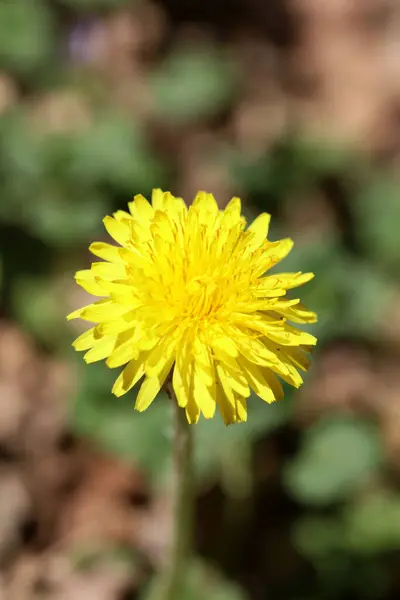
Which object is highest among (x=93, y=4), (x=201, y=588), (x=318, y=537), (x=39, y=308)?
(x=93, y=4)

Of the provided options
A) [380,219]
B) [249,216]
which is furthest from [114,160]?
[380,219]

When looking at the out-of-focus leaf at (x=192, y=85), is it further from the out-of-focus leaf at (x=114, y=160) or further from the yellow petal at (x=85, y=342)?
the yellow petal at (x=85, y=342)

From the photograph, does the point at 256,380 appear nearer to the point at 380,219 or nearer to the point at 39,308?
the point at 39,308

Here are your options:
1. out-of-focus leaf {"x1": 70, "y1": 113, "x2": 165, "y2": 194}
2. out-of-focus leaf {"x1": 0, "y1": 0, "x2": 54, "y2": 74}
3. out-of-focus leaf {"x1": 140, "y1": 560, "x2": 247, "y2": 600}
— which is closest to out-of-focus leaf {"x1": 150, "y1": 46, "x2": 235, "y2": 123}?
out-of-focus leaf {"x1": 70, "y1": 113, "x2": 165, "y2": 194}

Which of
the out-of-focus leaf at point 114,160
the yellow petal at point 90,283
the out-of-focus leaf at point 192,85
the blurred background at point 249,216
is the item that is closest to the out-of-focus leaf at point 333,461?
the blurred background at point 249,216

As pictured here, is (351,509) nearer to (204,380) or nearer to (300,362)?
(300,362)

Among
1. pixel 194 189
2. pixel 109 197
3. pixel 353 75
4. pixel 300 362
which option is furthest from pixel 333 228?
pixel 300 362

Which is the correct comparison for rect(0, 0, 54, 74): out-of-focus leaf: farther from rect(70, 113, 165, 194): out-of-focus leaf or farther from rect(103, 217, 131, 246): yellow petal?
rect(103, 217, 131, 246): yellow petal
